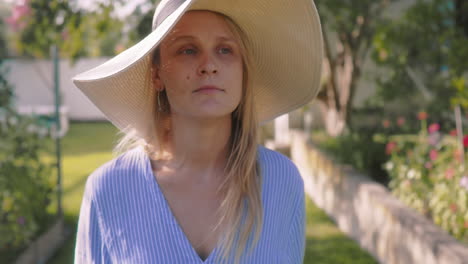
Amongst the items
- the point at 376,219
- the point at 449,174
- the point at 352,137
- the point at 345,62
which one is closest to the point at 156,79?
the point at 449,174

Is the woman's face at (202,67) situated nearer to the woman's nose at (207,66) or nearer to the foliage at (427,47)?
the woman's nose at (207,66)

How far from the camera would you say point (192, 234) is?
4.98ft

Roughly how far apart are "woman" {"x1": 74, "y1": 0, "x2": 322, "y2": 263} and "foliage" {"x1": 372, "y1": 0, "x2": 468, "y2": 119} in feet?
9.30

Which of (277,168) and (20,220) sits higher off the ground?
(277,168)

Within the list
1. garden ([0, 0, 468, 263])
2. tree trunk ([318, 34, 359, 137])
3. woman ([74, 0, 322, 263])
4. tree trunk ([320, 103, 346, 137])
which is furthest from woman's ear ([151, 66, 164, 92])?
tree trunk ([320, 103, 346, 137])

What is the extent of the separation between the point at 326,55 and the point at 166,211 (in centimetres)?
664

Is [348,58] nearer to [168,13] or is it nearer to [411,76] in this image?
[411,76]

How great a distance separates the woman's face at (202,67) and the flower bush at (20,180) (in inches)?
129

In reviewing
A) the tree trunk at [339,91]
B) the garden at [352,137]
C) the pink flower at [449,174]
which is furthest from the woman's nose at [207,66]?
the tree trunk at [339,91]

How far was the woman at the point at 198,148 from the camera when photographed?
1497 millimetres

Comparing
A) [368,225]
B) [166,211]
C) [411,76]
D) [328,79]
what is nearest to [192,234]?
[166,211]

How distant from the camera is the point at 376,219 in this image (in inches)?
182

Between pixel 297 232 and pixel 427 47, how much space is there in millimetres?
4611

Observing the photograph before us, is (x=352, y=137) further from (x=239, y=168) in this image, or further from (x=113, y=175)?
(x=113, y=175)
